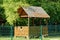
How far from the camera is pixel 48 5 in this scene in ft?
109

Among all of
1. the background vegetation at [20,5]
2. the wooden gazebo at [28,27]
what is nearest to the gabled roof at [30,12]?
the wooden gazebo at [28,27]

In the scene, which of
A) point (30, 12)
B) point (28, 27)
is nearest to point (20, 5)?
point (30, 12)

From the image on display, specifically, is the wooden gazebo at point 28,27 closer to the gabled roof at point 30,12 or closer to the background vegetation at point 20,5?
the gabled roof at point 30,12

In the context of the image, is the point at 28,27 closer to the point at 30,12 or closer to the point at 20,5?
the point at 30,12

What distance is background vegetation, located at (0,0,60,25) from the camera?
29.6 m

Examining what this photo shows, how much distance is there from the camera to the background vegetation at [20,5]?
29562 mm

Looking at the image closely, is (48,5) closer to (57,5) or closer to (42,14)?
(57,5)

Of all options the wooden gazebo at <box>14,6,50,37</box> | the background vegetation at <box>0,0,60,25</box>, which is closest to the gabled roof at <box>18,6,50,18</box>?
the wooden gazebo at <box>14,6,50,37</box>

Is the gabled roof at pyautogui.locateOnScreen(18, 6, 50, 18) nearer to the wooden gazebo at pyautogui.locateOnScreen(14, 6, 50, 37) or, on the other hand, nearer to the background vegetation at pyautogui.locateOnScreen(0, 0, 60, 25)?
the wooden gazebo at pyautogui.locateOnScreen(14, 6, 50, 37)

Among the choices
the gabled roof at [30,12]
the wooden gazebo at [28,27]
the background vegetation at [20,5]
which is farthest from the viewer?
the background vegetation at [20,5]

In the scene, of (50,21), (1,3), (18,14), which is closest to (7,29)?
(18,14)

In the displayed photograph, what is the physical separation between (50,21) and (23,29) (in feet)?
38.9

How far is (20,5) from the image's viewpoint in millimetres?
28688

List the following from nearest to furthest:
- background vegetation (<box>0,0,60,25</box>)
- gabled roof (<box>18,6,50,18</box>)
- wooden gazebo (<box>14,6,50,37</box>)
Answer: wooden gazebo (<box>14,6,50,37</box>) → gabled roof (<box>18,6,50,18</box>) → background vegetation (<box>0,0,60,25</box>)
